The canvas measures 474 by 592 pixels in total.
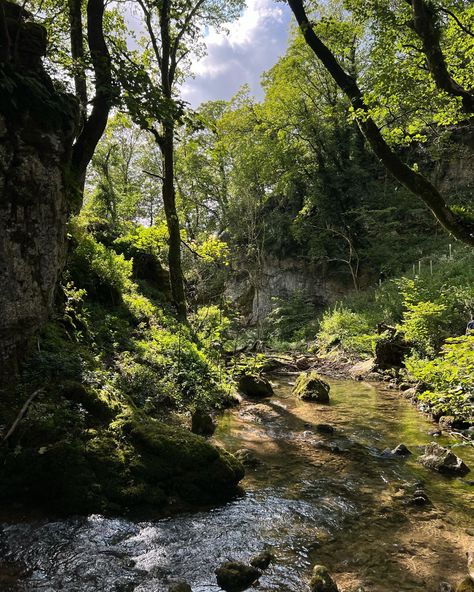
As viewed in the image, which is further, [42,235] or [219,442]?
[219,442]

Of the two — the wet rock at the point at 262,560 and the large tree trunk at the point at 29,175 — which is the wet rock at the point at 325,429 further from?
the large tree trunk at the point at 29,175

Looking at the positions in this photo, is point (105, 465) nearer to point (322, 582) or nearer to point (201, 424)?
point (322, 582)

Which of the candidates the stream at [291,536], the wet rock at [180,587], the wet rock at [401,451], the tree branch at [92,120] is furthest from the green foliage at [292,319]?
the wet rock at [180,587]

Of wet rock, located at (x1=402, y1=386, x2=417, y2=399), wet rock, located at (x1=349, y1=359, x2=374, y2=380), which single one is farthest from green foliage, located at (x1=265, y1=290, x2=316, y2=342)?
wet rock, located at (x1=402, y1=386, x2=417, y2=399)

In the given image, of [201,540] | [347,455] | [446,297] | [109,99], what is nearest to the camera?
[201,540]

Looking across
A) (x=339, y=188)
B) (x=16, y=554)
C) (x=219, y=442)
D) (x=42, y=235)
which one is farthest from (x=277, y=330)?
(x=16, y=554)

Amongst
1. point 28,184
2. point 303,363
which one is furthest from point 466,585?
point 303,363

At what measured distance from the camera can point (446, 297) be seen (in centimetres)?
1312

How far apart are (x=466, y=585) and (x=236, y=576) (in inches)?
76.8

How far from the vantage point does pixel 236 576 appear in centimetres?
350

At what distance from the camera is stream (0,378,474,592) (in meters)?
3.55

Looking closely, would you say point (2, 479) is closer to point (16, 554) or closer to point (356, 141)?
point (16, 554)

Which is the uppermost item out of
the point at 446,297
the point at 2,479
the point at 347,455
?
the point at 446,297

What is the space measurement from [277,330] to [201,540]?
78.4 ft
